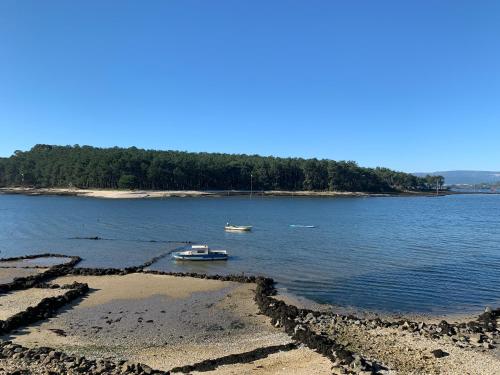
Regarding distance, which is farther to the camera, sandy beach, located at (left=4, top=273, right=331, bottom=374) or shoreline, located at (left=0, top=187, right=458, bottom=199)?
shoreline, located at (left=0, top=187, right=458, bottom=199)

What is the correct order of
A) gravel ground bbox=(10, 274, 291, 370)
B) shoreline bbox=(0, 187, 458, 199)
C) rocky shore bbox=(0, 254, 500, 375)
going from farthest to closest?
shoreline bbox=(0, 187, 458, 199) → gravel ground bbox=(10, 274, 291, 370) → rocky shore bbox=(0, 254, 500, 375)

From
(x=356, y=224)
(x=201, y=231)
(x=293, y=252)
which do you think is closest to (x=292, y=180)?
(x=356, y=224)

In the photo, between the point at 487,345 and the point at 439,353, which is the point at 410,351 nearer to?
the point at 439,353

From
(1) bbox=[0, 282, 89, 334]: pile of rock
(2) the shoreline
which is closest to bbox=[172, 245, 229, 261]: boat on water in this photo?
(1) bbox=[0, 282, 89, 334]: pile of rock

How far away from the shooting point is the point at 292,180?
198 meters

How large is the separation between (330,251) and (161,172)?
13017 cm

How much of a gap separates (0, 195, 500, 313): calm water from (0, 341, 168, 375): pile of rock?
14.4 metres

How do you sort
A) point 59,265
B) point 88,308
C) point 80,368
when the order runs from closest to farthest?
1. point 80,368
2. point 88,308
3. point 59,265

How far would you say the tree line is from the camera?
552 ft

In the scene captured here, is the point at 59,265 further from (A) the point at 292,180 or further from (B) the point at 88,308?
(A) the point at 292,180

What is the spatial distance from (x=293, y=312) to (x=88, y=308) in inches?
441

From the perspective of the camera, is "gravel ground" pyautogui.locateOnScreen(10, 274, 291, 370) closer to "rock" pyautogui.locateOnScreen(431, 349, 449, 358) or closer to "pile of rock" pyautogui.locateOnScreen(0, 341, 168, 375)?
"pile of rock" pyautogui.locateOnScreen(0, 341, 168, 375)

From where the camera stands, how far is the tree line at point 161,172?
6629 inches

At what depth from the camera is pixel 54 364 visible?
16234 mm
